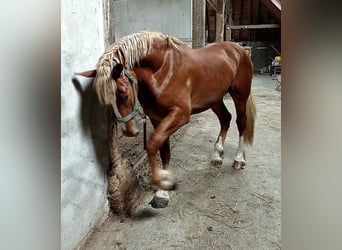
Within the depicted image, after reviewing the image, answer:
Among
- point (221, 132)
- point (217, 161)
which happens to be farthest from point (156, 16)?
point (217, 161)

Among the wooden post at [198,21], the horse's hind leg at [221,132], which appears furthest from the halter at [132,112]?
the wooden post at [198,21]

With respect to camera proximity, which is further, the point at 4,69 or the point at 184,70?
the point at 184,70

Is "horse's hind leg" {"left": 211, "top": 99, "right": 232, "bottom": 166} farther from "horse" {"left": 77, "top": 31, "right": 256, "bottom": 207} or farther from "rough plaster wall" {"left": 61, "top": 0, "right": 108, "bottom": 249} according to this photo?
"rough plaster wall" {"left": 61, "top": 0, "right": 108, "bottom": 249}

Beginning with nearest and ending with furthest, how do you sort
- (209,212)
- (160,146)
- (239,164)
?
(160,146) → (209,212) → (239,164)

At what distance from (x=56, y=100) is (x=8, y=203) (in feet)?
0.31

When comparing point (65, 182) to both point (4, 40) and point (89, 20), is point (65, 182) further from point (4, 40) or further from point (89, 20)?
point (4, 40)

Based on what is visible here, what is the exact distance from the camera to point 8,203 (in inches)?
8.8

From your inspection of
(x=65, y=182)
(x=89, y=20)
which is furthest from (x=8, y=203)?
(x=89, y=20)

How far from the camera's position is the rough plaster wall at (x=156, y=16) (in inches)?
187

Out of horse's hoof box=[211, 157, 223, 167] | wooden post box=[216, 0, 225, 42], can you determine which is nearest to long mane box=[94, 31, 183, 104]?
horse's hoof box=[211, 157, 223, 167]

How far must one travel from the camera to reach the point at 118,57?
1.18 m

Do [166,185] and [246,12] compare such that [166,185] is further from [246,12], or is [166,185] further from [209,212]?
[246,12]

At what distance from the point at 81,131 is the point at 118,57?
33 cm

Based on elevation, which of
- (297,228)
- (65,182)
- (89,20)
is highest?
(89,20)
